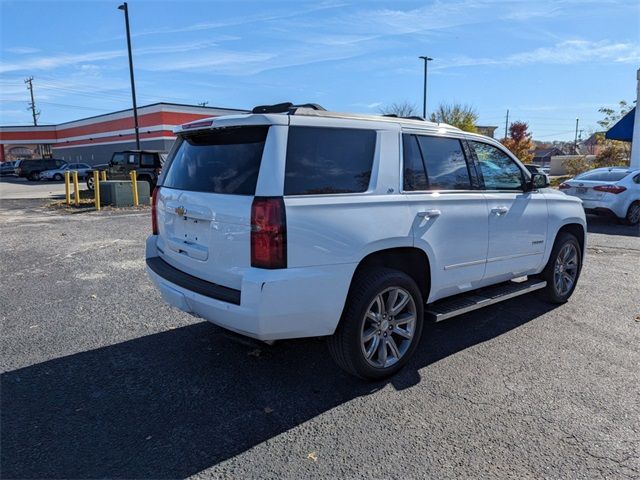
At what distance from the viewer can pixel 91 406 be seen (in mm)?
3201

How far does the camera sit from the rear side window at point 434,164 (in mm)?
3836

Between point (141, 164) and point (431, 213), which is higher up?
point (141, 164)

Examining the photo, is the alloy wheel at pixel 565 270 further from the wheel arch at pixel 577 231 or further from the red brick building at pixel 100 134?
the red brick building at pixel 100 134

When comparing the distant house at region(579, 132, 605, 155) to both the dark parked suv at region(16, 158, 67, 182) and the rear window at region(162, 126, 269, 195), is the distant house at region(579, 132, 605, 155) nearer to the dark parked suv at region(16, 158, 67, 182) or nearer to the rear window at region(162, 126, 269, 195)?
the rear window at region(162, 126, 269, 195)

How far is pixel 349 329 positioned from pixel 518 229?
2.37m

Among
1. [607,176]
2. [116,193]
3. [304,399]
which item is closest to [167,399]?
[304,399]

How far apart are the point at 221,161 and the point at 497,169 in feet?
9.37

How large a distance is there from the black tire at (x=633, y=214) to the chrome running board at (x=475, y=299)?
885 cm

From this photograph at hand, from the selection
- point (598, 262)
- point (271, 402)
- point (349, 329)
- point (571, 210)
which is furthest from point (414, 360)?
point (598, 262)

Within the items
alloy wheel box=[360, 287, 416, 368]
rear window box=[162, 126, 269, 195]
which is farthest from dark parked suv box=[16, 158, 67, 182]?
alloy wheel box=[360, 287, 416, 368]

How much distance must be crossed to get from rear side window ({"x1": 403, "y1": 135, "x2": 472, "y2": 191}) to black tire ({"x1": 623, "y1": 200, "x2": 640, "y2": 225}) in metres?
10.1

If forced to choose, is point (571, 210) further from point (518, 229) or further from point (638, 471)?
point (638, 471)

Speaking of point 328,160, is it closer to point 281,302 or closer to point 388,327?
point 281,302

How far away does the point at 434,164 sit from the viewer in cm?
407
